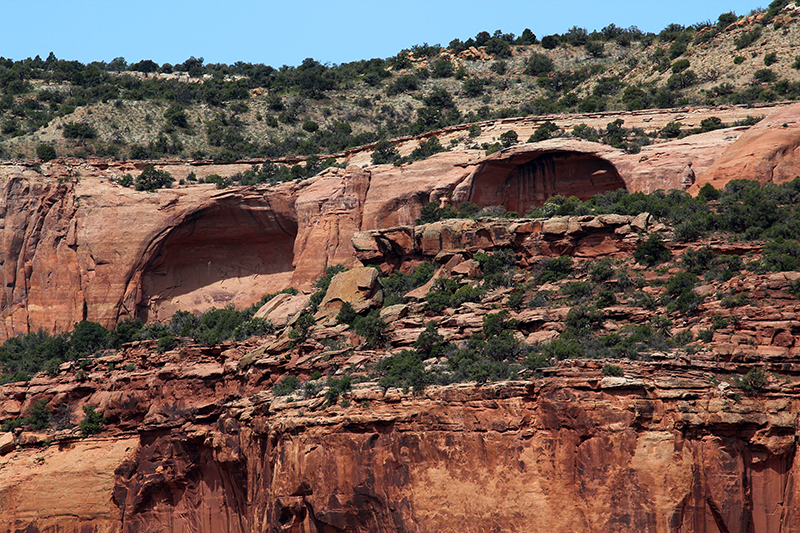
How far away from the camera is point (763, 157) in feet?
157

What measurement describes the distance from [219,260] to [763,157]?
97.1 feet

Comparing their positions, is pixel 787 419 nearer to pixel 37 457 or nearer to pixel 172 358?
pixel 172 358

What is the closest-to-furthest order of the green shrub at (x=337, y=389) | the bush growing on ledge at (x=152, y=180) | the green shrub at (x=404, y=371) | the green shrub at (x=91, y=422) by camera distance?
the green shrub at (x=404, y=371)
the green shrub at (x=337, y=389)
the green shrub at (x=91, y=422)
the bush growing on ledge at (x=152, y=180)

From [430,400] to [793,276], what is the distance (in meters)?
12.9

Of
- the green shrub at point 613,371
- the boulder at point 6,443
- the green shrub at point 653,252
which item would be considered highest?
the green shrub at point 653,252

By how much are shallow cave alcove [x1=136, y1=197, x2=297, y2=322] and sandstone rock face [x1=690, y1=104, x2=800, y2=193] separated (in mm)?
23040

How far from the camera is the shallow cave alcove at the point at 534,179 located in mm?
54969

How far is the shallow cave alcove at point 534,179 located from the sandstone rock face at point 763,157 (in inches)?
260

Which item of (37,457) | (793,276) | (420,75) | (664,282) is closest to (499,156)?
(664,282)

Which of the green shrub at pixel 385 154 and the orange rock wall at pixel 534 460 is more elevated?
the green shrub at pixel 385 154

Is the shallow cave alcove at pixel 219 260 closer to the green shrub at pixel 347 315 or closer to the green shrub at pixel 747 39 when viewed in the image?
the green shrub at pixel 347 315

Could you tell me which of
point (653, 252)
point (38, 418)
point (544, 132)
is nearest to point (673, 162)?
point (544, 132)

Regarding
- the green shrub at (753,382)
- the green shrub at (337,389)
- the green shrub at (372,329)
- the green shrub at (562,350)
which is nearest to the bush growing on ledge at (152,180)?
the green shrub at (372,329)

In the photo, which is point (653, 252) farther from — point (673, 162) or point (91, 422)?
point (91, 422)
